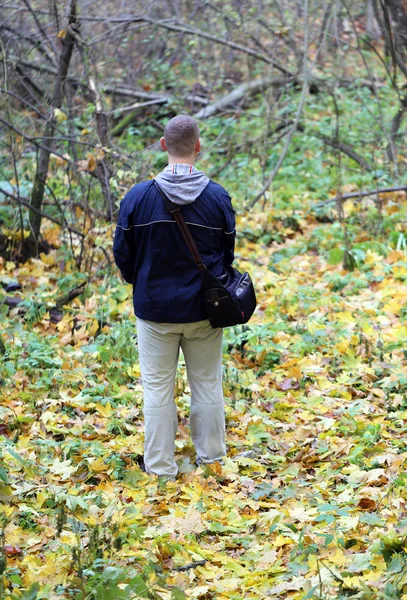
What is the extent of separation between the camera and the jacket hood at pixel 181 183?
402cm

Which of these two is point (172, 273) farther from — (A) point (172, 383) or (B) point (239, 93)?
(B) point (239, 93)

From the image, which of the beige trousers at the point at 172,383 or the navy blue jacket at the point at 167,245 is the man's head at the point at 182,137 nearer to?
the navy blue jacket at the point at 167,245

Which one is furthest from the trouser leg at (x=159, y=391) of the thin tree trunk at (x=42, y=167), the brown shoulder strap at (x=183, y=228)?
the thin tree trunk at (x=42, y=167)

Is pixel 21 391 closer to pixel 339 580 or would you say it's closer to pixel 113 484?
pixel 113 484

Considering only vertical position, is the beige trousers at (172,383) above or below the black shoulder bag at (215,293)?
below

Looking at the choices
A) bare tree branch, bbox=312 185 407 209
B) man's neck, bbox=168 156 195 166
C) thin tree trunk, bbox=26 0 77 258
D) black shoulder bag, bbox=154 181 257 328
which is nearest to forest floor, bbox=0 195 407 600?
thin tree trunk, bbox=26 0 77 258

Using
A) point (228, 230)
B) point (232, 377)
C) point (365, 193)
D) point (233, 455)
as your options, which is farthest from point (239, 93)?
point (233, 455)

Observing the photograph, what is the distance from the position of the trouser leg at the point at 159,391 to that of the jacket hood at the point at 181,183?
28.5 inches

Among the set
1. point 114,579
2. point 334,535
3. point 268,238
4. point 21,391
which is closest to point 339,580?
point 334,535

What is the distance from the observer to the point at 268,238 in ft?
29.7

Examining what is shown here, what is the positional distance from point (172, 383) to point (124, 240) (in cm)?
89

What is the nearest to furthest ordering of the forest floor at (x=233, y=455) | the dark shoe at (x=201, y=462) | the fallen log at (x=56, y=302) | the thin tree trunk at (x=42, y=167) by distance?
the forest floor at (x=233, y=455) < the dark shoe at (x=201, y=462) < the fallen log at (x=56, y=302) < the thin tree trunk at (x=42, y=167)

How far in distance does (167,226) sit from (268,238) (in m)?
5.10

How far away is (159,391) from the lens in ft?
14.2
